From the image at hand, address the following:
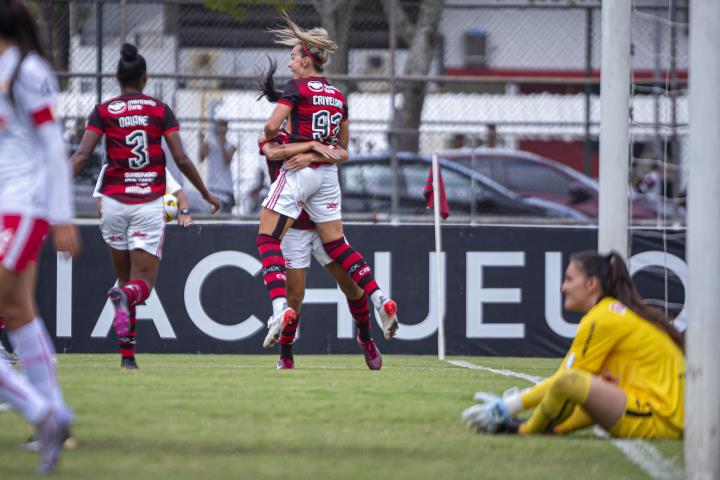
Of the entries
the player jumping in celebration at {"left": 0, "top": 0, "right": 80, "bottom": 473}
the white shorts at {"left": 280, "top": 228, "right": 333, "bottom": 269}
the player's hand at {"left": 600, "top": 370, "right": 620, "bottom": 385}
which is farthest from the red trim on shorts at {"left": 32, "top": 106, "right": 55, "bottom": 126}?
the white shorts at {"left": 280, "top": 228, "right": 333, "bottom": 269}

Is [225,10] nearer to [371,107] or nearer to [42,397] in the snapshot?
[371,107]

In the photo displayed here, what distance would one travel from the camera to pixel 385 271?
13320 millimetres

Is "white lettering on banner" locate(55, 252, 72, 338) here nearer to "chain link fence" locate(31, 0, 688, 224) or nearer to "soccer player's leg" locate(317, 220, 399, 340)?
"chain link fence" locate(31, 0, 688, 224)

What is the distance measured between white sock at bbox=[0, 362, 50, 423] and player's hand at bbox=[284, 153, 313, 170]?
4.48 metres

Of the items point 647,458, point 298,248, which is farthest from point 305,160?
point 647,458

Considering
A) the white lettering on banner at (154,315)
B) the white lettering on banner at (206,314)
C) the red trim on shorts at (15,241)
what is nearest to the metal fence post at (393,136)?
the white lettering on banner at (206,314)

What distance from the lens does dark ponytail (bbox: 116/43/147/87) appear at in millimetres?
9016

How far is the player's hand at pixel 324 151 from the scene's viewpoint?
9.29 metres

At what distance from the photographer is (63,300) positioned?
12977 mm

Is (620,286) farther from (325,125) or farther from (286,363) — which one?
(286,363)

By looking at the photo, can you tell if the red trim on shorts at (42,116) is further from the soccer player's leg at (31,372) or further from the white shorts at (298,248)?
the white shorts at (298,248)

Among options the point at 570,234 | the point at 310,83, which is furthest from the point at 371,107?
the point at 310,83

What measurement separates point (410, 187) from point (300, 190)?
18.7ft

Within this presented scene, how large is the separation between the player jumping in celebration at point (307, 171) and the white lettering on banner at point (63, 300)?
4.25 metres
